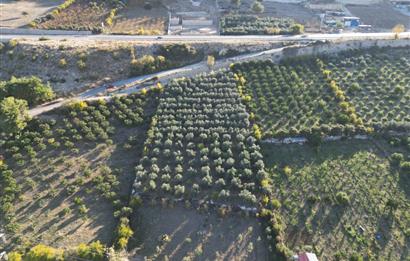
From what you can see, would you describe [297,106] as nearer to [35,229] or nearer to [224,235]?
[224,235]

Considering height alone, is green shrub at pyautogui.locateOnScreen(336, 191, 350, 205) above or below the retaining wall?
below

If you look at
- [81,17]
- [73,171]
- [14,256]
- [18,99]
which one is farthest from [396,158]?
[81,17]

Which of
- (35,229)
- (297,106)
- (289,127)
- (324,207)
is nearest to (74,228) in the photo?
(35,229)

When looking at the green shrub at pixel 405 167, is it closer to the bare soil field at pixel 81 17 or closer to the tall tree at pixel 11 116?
the tall tree at pixel 11 116

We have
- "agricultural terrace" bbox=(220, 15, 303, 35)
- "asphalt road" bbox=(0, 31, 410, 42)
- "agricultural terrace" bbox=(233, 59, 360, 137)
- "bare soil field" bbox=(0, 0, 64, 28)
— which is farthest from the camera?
"bare soil field" bbox=(0, 0, 64, 28)

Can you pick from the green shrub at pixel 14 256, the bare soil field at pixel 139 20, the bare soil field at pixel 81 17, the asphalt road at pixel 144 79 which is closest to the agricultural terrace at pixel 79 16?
the bare soil field at pixel 81 17

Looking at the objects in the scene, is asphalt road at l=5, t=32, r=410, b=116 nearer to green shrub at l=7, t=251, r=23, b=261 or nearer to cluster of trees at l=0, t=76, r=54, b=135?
cluster of trees at l=0, t=76, r=54, b=135

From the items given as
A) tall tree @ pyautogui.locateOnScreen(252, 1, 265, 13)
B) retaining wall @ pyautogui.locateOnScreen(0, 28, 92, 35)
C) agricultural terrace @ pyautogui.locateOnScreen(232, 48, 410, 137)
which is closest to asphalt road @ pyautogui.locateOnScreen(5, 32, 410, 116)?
retaining wall @ pyautogui.locateOnScreen(0, 28, 92, 35)
